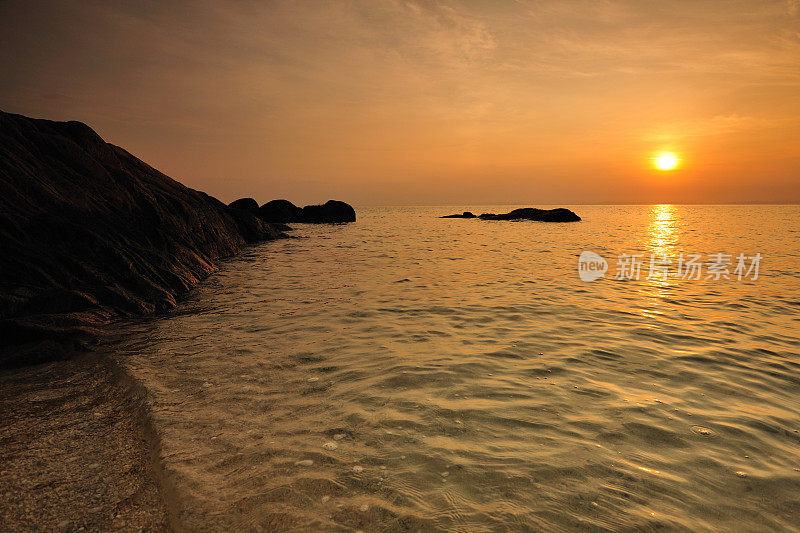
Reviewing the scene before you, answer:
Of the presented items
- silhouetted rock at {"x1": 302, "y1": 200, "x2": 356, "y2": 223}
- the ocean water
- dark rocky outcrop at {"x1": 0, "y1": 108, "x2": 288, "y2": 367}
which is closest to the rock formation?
silhouetted rock at {"x1": 302, "y1": 200, "x2": 356, "y2": 223}

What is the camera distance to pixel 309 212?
52.0 m

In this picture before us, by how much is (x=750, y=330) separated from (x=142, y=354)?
1061 centimetres

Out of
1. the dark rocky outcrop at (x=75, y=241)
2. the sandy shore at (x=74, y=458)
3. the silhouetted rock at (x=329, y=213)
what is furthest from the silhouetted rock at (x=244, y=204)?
the sandy shore at (x=74, y=458)

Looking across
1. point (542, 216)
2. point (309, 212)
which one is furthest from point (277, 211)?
point (542, 216)

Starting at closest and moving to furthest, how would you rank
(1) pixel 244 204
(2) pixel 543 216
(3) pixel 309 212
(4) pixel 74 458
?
(4) pixel 74 458 < (1) pixel 244 204 < (3) pixel 309 212 < (2) pixel 543 216

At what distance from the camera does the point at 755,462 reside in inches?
128

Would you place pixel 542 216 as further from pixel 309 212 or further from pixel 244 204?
pixel 244 204

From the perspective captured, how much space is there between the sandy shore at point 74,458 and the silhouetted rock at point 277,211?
1572 inches

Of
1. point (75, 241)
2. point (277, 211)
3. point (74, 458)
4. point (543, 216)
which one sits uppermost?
point (543, 216)

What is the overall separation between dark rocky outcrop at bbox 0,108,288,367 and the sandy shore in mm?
1506

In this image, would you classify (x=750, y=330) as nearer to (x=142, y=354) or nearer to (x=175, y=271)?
(x=142, y=354)

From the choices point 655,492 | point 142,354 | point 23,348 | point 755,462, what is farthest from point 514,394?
point 23,348

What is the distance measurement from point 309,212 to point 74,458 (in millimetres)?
50729

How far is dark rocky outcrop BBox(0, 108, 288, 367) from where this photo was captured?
19.8ft
